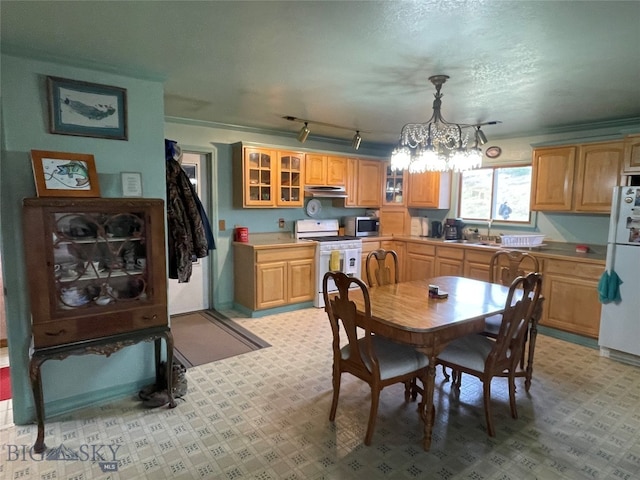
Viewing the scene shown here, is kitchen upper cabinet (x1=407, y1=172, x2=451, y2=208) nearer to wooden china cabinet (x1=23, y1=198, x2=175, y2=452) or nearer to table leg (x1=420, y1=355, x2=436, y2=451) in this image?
table leg (x1=420, y1=355, x2=436, y2=451)

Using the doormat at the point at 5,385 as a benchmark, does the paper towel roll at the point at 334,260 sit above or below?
above

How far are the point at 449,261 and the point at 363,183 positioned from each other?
1745mm

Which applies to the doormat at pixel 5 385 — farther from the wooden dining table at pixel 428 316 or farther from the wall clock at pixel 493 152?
the wall clock at pixel 493 152

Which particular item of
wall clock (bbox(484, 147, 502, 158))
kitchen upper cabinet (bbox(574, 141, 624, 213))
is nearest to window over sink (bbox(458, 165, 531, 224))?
wall clock (bbox(484, 147, 502, 158))

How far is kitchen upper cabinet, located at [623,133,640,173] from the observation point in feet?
11.5

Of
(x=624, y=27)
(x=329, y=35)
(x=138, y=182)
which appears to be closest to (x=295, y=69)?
(x=329, y=35)

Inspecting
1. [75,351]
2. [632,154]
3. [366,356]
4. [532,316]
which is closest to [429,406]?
[366,356]

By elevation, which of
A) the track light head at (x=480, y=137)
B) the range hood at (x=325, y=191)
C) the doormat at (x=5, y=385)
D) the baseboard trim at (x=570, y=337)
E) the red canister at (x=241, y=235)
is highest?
the track light head at (x=480, y=137)

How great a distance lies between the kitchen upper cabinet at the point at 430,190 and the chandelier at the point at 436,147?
287cm

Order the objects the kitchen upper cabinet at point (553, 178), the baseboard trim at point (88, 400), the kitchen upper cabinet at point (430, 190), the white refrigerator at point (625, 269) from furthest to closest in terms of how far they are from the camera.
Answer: the kitchen upper cabinet at point (430, 190)
the kitchen upper cabinet at point (553, 178)
the white refrigerator at point (625, 269)
the baseboard trim at point (88, 400)

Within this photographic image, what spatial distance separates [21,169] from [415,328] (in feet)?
8.63

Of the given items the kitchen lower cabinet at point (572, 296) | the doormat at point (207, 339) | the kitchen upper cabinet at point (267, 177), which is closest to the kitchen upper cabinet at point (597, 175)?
the kitchen lower cabinet at point (572, 296)

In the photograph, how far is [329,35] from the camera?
6.67ft

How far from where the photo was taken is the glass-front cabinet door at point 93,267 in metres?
2.17
